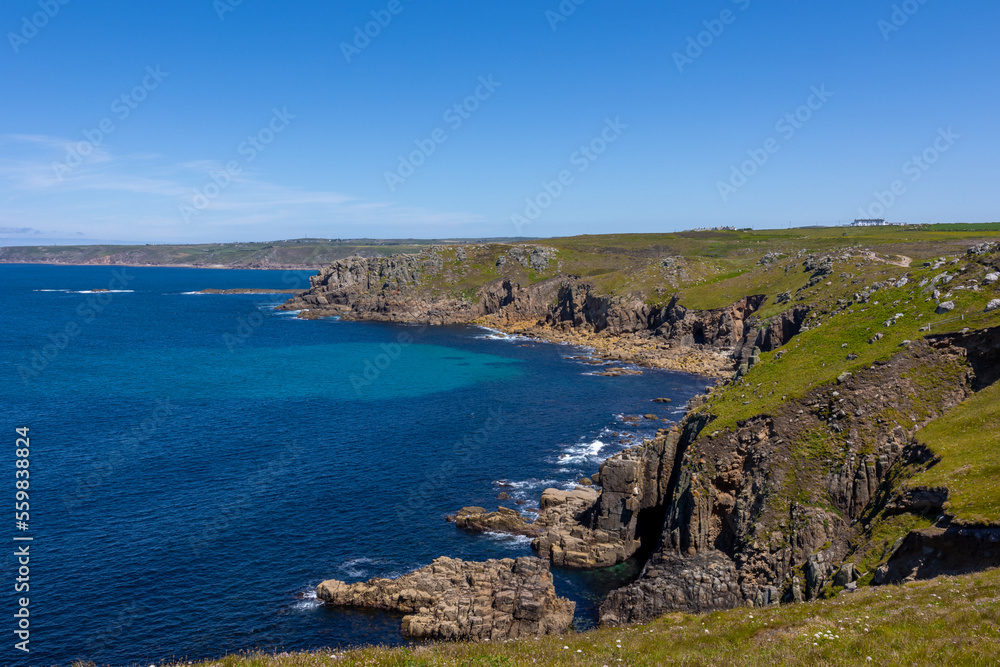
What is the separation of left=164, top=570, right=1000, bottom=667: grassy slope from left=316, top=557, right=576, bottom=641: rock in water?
52.5ft

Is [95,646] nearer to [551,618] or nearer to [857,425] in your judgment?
[551,618]

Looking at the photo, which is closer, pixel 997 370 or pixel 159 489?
pixel 997 370

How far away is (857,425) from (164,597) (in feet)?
174

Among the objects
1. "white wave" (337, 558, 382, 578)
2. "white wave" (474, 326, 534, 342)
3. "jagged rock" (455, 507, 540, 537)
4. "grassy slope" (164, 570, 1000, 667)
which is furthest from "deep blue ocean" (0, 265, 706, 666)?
"white wave" (474, 326, 534, 342)

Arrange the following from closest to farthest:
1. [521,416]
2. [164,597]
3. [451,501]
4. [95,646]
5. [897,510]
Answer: [897,510] < [95,646] < [164,597] < [451,501] < [521,416]

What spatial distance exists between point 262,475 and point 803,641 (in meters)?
60.8

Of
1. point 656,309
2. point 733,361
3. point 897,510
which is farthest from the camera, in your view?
point 656,309

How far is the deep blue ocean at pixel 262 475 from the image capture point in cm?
4503

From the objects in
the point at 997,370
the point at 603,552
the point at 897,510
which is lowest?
the point at 603,552

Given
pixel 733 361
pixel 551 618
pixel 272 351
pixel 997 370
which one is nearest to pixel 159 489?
pixel 551 618

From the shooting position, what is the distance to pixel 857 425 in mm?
45938

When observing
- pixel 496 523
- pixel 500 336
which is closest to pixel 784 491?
pixel 496 523

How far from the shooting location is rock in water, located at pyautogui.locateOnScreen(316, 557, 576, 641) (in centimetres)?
4312

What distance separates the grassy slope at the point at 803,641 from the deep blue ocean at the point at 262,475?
68.5 feet
